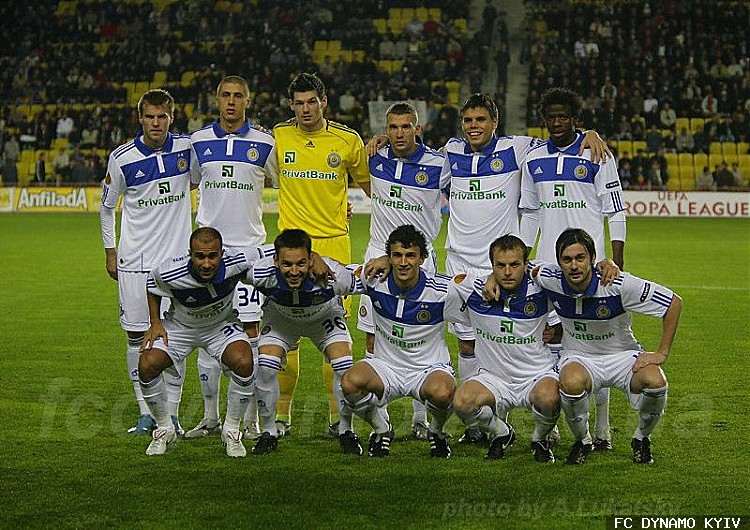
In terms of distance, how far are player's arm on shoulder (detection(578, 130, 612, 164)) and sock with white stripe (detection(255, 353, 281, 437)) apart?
2.22m

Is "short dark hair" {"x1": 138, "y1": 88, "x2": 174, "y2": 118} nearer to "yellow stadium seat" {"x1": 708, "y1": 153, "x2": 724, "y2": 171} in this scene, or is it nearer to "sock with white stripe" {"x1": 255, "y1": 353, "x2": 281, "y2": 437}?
"sock with white stripe" {"x1": 255, "y1": 353, "x2": 281, "y2": 437}

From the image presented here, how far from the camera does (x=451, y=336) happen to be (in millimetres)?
10492

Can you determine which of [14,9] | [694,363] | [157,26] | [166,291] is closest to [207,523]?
[166,291]

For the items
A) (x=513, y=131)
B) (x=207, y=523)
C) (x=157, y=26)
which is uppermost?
(x=157, y=26)

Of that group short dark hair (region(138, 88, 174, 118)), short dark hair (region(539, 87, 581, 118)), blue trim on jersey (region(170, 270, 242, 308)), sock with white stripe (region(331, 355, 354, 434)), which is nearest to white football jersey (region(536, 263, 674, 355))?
short dark hair (region(539, 87, 581, 118))

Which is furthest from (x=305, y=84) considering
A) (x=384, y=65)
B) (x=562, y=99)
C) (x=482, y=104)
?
(x=384, y=65)

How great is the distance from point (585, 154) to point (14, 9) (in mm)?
30299

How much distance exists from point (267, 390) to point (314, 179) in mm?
1430

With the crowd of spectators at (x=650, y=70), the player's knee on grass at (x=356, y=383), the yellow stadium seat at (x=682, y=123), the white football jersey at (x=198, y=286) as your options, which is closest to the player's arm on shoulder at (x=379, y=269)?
the player's knee on grass at (x=356, y=383)

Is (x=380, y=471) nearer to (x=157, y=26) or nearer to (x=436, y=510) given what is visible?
(x=436, y=510)

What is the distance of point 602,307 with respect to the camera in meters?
5.85

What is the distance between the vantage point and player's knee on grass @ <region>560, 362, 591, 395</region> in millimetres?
5691

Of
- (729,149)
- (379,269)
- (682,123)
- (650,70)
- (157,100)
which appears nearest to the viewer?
(379,269)

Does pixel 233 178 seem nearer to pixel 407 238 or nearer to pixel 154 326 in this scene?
pixel 154 326
